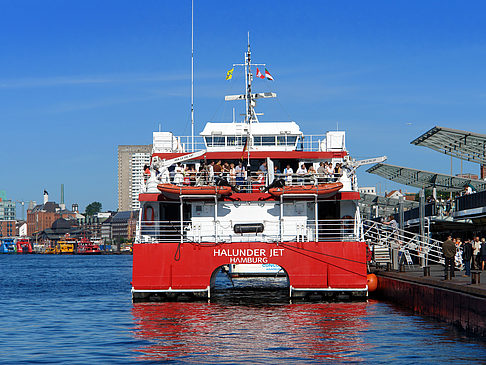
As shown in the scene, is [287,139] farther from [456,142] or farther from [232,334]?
[232,334]

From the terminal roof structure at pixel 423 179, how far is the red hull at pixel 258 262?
26.6 m

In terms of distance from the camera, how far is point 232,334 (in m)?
21.9

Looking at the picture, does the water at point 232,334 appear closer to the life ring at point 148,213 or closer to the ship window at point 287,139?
the life ring at point 148,213

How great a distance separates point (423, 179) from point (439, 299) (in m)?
32.6

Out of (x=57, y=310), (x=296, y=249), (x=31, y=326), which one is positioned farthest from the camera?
(x=57, y=310)

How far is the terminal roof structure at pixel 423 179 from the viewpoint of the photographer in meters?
53.3

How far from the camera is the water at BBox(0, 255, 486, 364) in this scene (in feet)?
60.9

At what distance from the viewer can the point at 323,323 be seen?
2377 cm

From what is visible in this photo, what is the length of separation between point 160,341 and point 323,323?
18.1ft

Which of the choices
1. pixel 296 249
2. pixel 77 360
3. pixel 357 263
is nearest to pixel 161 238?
pixel 296 249

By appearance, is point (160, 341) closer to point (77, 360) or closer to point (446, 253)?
point (77, 360)

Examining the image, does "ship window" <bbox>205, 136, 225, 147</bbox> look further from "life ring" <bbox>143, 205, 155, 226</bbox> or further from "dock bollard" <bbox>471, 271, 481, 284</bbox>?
"dock bollard" <bbox>471, 271, 481, 284</bbox>

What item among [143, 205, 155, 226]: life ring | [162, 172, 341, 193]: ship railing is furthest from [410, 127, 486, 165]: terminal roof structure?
[143, 205, 155, 226]: life ring

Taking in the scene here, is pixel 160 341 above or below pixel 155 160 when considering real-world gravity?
below
